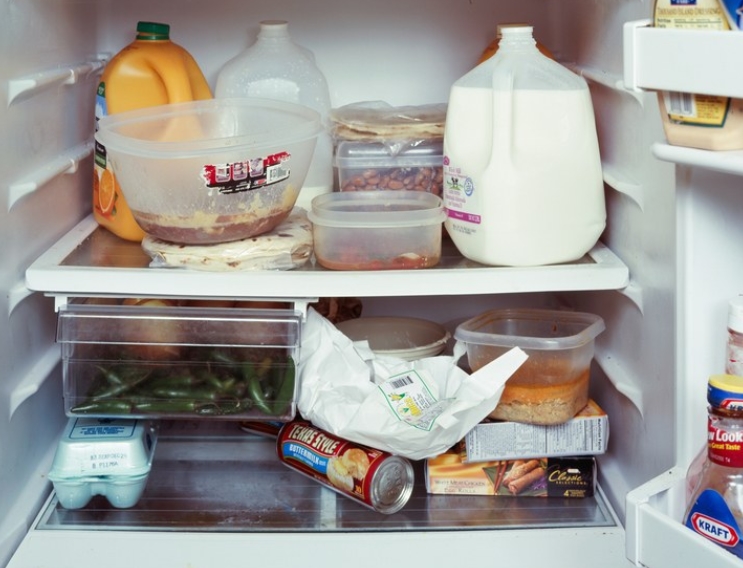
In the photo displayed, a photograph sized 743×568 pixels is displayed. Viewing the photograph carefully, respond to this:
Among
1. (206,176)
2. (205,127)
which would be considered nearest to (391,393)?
(206,176)

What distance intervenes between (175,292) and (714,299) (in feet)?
2.37

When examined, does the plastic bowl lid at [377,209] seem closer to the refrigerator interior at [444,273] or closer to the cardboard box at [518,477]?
the refrigerator interior at [444,273]

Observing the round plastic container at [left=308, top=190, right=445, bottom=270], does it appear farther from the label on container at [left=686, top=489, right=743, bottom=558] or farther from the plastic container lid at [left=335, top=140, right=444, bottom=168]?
the label on container at [left=686, top=489, right=743, bottom=558]

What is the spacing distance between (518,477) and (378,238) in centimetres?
41

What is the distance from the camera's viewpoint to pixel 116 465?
149cm

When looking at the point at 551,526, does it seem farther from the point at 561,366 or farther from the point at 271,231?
the point at 271,231

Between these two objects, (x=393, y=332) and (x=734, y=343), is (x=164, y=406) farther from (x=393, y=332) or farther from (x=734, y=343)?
(x=734, y=343)

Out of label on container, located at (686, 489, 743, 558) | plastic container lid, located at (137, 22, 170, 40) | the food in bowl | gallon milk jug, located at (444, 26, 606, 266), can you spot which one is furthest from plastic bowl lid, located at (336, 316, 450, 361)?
label on container, located at (686, 489, 743, 558)

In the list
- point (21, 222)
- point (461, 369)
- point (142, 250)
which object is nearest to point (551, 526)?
point (461, 369)

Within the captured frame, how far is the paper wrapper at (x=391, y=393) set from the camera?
145 cm

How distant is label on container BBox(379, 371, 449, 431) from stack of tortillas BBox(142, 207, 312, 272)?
228mm

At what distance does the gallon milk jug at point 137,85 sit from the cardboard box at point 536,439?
2.08ft

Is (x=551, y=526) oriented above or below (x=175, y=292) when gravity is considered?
below

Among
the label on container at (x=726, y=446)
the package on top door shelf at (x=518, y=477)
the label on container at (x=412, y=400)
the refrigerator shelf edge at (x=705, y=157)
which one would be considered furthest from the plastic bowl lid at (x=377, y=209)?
the label on container at (x=726, y=446)
